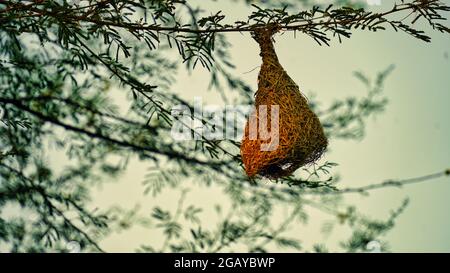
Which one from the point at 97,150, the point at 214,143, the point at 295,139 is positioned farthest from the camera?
the point at 97,150

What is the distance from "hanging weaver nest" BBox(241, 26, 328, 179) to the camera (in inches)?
67.7

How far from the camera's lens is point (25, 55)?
2.85m

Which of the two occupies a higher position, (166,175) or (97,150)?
(97,150)

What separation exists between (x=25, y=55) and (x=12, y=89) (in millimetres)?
179

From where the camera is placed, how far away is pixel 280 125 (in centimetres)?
173

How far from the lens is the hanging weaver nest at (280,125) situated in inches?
67.7

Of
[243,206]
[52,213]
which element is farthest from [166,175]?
[52,213]
